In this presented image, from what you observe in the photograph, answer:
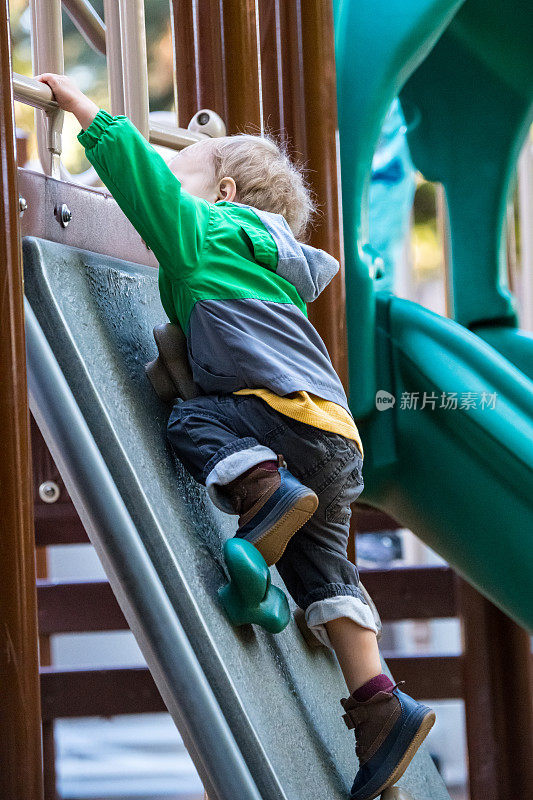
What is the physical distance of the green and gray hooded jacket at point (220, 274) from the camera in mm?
1200

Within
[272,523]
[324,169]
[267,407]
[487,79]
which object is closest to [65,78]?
[267,407]

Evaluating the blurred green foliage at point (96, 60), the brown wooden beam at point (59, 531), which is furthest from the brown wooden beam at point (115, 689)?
the blurred green foliage at point (96, 60)

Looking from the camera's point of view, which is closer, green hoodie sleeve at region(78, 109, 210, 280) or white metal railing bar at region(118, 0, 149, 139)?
green hoodie sleeve at region(78, 109, 210, 280)

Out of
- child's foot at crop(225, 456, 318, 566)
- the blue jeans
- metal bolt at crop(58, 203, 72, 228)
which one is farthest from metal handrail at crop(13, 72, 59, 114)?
child's foot at crop(225, 456, 318, 566)

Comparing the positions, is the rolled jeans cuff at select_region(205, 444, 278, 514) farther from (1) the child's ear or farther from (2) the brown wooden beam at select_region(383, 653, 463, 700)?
(2) the brown wooden beam at select_region(383, 653, 463, 700)

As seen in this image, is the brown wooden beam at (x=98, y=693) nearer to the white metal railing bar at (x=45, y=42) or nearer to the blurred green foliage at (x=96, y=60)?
the white metal railing bar at (x=45, y=42)

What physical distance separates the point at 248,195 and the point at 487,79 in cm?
123

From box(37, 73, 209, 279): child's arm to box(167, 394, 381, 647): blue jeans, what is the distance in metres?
0.19

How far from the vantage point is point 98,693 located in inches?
106

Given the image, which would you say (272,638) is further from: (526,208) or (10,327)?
(526,208)

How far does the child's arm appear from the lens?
119 cm

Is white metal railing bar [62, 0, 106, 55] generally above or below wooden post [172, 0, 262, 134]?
above

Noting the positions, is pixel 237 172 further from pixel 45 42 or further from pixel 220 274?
pixel 45 42

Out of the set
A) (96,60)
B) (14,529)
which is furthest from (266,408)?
(96,60)
